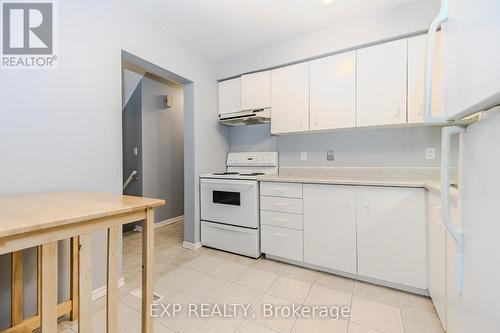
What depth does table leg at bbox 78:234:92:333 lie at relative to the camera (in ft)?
2.92

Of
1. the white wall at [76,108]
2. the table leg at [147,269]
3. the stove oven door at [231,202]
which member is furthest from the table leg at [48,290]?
the stove oven door at [231,202]

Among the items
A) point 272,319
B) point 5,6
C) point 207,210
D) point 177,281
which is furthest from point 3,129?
point 272,319

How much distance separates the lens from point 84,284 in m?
0.91

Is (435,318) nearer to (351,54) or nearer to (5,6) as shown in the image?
(351,54)

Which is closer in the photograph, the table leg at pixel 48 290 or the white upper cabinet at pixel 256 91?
the table leg at pixel 48 290

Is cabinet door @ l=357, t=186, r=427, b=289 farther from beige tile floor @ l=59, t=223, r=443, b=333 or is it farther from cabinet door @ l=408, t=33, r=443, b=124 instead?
cabinet door @ l=408, t=33, r=443, b=124

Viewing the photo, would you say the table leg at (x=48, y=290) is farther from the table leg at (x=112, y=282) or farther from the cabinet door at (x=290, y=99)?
the cabinet door at (x=290, y=99)

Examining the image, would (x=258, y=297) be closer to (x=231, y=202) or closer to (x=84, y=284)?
(x=231, y=202)

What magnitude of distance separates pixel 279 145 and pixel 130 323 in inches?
87.6

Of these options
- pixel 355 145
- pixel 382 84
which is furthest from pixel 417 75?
pixel 355 145

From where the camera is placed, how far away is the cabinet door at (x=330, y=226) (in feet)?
5.98

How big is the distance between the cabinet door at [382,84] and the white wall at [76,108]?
6.60ft

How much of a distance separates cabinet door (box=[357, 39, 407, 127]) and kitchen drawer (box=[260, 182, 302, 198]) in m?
0.89

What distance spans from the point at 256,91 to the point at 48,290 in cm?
242
